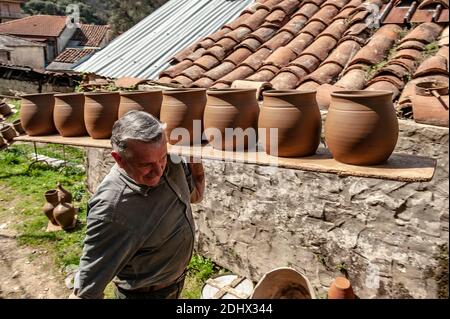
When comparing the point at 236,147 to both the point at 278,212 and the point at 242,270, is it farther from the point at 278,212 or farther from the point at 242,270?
the point at 242,270

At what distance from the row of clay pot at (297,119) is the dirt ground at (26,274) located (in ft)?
11.3

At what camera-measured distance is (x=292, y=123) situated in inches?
76.9

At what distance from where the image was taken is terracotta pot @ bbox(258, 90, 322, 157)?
6.42 feet

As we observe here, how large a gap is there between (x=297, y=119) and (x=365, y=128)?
0.35m

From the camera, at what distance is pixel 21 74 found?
1584 centimetres

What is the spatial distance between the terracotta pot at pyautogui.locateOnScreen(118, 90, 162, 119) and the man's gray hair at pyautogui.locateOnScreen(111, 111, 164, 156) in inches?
23.3

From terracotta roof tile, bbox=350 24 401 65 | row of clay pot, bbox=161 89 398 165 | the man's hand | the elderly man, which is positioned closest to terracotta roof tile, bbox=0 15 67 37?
terracotta roof tile, bbox=350 24 401 65

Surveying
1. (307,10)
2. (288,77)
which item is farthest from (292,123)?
(307,10)

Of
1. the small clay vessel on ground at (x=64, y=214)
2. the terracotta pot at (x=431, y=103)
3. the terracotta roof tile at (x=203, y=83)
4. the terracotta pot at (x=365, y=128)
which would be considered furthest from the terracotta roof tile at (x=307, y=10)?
the small clay vessel on ground at (x=64, y=214)

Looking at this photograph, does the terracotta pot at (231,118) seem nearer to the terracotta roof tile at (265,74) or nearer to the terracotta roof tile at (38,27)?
the terracotta roof tile at (265,74)

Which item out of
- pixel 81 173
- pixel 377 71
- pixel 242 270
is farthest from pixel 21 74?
pixel 377 71

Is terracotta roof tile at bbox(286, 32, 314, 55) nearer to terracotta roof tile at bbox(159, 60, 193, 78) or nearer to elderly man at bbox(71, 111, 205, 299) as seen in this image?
terracotta roof tile at bbox(159, 60, 193, 78)

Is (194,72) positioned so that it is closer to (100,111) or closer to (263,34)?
(263,34)

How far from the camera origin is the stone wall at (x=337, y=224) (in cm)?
290
